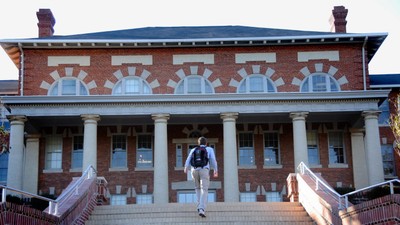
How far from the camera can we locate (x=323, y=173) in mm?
Answer: 34875

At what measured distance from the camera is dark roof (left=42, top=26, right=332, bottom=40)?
115 ft

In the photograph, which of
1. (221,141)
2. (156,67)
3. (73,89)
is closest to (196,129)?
(221,141)

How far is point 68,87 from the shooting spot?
34.3 meters

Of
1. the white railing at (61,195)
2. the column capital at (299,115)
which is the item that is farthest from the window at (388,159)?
the white railing at (61,195)

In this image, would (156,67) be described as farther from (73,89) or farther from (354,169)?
(354,169)

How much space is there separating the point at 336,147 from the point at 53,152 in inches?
555

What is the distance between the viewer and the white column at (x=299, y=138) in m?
31.0

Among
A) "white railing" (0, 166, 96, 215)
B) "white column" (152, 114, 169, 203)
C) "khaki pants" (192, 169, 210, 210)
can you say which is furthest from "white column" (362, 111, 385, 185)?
"khaki pants" (192, 169, 210, 210)

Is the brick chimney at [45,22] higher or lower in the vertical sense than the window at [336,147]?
higher

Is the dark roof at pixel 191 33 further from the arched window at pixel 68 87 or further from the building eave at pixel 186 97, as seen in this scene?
the building eave at pixel 186 97

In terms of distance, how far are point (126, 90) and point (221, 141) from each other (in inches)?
208

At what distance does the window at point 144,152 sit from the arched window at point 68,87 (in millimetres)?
3642

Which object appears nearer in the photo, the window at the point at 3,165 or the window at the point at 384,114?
the window at the point at 3,165

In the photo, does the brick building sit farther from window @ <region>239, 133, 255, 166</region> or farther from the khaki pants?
the khaki pants
